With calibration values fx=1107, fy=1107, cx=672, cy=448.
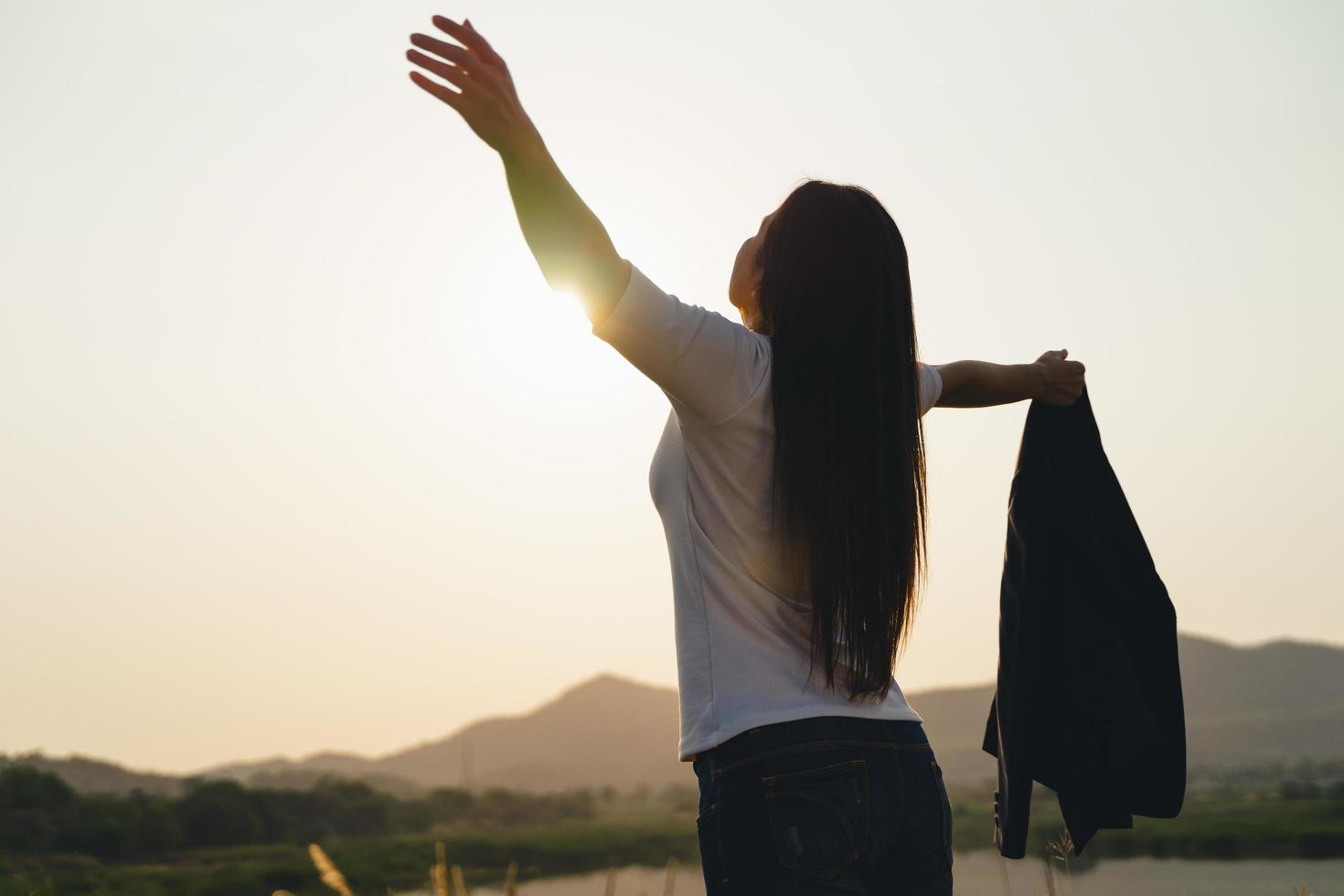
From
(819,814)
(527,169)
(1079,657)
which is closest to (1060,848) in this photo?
(1079,657)

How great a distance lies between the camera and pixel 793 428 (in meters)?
1.82

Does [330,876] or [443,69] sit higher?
[443,69]

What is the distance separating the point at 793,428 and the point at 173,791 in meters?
79.4

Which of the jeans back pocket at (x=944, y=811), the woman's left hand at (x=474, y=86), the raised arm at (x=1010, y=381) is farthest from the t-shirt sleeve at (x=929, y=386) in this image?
the woman's left hand at (x=474, y=86)

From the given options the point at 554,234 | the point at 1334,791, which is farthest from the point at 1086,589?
the point at 1334,791

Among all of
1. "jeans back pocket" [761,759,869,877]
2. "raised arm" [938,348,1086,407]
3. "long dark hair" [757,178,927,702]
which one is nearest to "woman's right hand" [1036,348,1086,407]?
"raised arm" [938,348,1086,407]

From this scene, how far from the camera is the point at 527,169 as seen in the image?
61.9 inches

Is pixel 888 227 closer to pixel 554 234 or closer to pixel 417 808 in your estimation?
pixel 554 234

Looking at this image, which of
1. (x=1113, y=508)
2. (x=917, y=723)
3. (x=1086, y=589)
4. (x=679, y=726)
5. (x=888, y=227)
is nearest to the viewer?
(x=679, y=726)

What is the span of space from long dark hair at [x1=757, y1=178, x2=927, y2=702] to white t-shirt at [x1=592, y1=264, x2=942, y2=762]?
38 mm

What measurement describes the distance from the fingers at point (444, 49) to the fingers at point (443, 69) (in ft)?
0.03

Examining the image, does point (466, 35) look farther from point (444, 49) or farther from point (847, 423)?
point (847, 423)

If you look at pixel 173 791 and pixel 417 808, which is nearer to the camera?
pixel 173 791

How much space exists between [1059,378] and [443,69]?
1.87m
